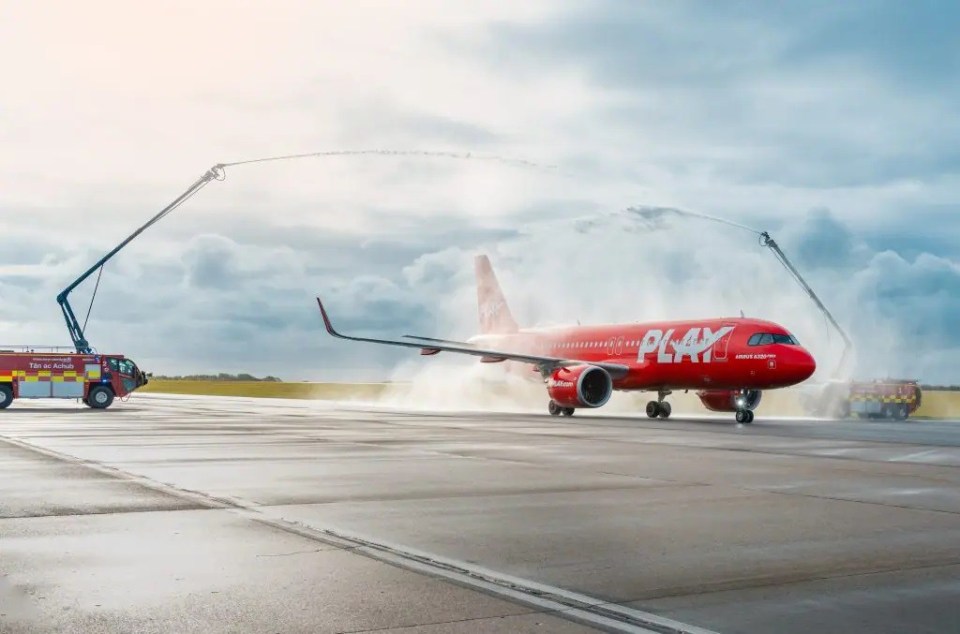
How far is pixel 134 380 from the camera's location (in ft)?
185

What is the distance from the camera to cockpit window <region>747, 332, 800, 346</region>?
36906 mm

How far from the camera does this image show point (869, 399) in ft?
173

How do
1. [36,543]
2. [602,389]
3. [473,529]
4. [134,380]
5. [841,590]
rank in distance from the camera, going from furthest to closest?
[134,380]
[602,389]
[473,529]
[36,543]
[841,590]

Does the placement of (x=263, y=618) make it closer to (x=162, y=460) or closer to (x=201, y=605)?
(x=201, y=605)

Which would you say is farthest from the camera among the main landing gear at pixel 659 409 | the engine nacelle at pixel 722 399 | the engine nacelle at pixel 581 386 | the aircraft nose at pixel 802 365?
the main landing gear at pixel 659 409

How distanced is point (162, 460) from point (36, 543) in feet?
30.9

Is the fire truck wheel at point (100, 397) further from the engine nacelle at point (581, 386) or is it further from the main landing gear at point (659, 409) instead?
the main landing gear at point (659, 409)

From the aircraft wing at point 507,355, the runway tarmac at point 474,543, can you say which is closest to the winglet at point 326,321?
the aircraft wing at point 507,355

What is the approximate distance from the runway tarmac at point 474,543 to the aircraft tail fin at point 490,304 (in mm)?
38206

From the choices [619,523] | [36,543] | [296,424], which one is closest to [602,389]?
[296,424]

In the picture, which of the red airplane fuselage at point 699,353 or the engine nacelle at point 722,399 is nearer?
the red airplane fuselage at point 699,353

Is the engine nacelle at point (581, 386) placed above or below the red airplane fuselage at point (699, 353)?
below

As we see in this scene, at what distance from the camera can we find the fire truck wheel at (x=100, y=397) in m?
52.1

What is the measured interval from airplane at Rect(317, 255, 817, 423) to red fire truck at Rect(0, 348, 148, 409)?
13735 mm
